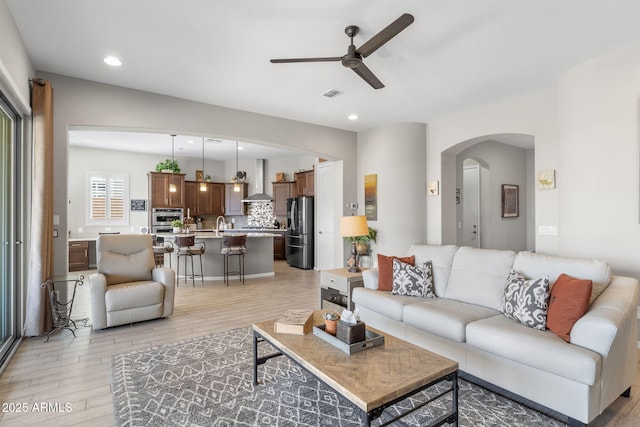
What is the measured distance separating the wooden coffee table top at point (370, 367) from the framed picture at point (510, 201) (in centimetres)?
585

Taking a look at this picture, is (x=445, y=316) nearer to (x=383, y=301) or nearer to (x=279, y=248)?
(x=383, y=301)

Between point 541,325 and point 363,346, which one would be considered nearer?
point 363,346

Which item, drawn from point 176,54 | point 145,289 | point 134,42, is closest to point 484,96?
point 176,54

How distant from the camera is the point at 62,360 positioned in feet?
9.74

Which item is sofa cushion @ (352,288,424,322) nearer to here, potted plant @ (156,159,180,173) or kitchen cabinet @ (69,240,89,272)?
potted plant @ (156,159,180,173)

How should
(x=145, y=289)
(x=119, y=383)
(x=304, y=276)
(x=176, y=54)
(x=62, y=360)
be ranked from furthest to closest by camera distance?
(x=304, y=276) < (x=145, y=289) < (x=176, y=54) < (x=62, y=360) < (x=119, y=383)

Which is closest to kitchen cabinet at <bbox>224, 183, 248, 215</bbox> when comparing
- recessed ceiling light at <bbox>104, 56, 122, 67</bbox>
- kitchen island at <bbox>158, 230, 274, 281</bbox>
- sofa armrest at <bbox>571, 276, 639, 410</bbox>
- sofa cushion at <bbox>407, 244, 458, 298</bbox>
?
kitchen island at <bbox>158, 230, 274, 281</bbox>

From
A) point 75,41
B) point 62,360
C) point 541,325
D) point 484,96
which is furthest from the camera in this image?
point 484,96

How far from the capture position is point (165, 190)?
876 cm

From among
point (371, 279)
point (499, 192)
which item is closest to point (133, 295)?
point (371, 279)

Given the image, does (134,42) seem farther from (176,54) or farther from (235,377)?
(235,377)

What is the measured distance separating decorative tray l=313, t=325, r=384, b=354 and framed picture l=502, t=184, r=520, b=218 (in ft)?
19.3

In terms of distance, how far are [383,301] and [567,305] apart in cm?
149

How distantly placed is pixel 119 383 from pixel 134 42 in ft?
9.96
